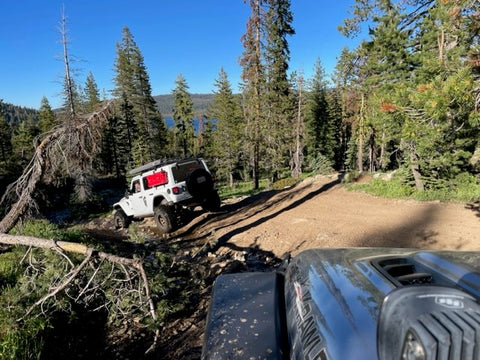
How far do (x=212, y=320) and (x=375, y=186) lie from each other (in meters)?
12.2

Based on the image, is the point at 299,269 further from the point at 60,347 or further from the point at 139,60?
the point at 139,60

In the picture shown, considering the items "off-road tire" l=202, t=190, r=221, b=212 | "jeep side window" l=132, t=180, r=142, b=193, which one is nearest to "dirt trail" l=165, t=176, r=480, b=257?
"off-road tire" l=202, t=190, r=221, b=212

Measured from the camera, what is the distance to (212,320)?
224 centimetres

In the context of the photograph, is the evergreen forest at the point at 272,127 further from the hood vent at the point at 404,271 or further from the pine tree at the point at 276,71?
the hood vent at the point at 404,271

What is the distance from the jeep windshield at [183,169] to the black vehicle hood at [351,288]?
7936mm

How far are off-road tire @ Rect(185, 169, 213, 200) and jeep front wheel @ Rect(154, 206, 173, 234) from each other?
1.07 meters

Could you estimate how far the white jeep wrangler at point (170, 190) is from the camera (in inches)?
388

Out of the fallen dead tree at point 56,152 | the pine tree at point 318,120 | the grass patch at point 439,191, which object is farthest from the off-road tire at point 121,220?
the pine tree at point 318,120

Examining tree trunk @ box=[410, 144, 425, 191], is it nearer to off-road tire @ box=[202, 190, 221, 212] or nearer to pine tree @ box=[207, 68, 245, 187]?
off-road tire @ box=[202, 190, 221, 212]

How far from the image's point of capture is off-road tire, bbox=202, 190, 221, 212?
439 inches

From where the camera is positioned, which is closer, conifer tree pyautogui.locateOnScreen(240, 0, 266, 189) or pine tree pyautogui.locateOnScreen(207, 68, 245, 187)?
conifer tree pyautogui.locateOnScreen(240, 0, 266, 189)

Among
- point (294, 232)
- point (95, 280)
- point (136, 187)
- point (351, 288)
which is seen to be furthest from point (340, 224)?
point (136, 187)

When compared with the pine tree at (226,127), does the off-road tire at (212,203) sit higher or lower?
lower

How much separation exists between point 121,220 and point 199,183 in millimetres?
4416
